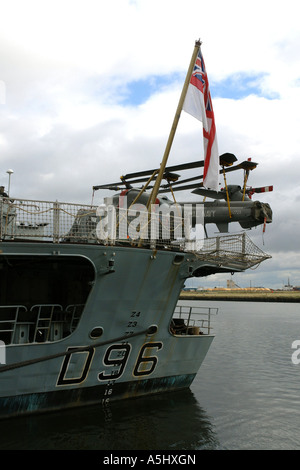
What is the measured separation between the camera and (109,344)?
1215 centimetres

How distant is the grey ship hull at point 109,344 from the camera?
1098 centimetres

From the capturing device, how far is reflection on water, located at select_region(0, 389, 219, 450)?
10336 millimetres

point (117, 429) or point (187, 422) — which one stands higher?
point (117, 429)

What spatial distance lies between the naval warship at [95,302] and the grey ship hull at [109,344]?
30 mm

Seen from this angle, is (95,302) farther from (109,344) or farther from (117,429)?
(117,429)

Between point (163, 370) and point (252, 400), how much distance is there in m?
3.97

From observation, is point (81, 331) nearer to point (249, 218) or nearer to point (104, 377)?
point (104, 377)

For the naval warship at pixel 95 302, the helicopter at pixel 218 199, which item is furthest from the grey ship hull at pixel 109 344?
the helicopter at pixel 218 199

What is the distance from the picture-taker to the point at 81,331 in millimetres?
11664

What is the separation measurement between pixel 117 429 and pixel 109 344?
2.33 meters
